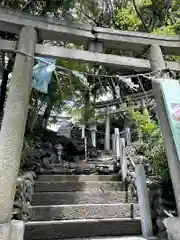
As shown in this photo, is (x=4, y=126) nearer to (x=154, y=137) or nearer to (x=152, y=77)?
(x=152, y=77)

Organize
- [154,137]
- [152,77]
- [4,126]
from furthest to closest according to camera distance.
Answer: [154,137], [152,77], [4,126]

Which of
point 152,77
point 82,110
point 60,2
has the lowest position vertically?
point 152,77

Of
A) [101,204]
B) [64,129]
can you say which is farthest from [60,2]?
[64,129]

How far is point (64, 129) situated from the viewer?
50.3ft

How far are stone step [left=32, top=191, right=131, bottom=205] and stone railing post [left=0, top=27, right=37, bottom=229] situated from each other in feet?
5.31

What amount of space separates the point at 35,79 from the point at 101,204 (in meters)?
2.51

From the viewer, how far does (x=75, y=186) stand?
488 centimetres

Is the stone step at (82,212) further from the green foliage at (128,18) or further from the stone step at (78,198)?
the green foliage at (128,18)

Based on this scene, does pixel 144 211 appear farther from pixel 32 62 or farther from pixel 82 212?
pixel 32 62

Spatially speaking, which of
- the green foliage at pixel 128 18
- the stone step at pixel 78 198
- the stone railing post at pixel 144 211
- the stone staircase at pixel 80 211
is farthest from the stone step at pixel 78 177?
the green foliage at pixel 128 18

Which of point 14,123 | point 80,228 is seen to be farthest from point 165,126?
point 14,123

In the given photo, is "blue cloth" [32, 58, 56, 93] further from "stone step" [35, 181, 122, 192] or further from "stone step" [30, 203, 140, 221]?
"stone step" [35, 181, 122, 192]

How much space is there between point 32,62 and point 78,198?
2.66 metres

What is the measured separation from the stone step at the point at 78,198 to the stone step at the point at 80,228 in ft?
2.40
